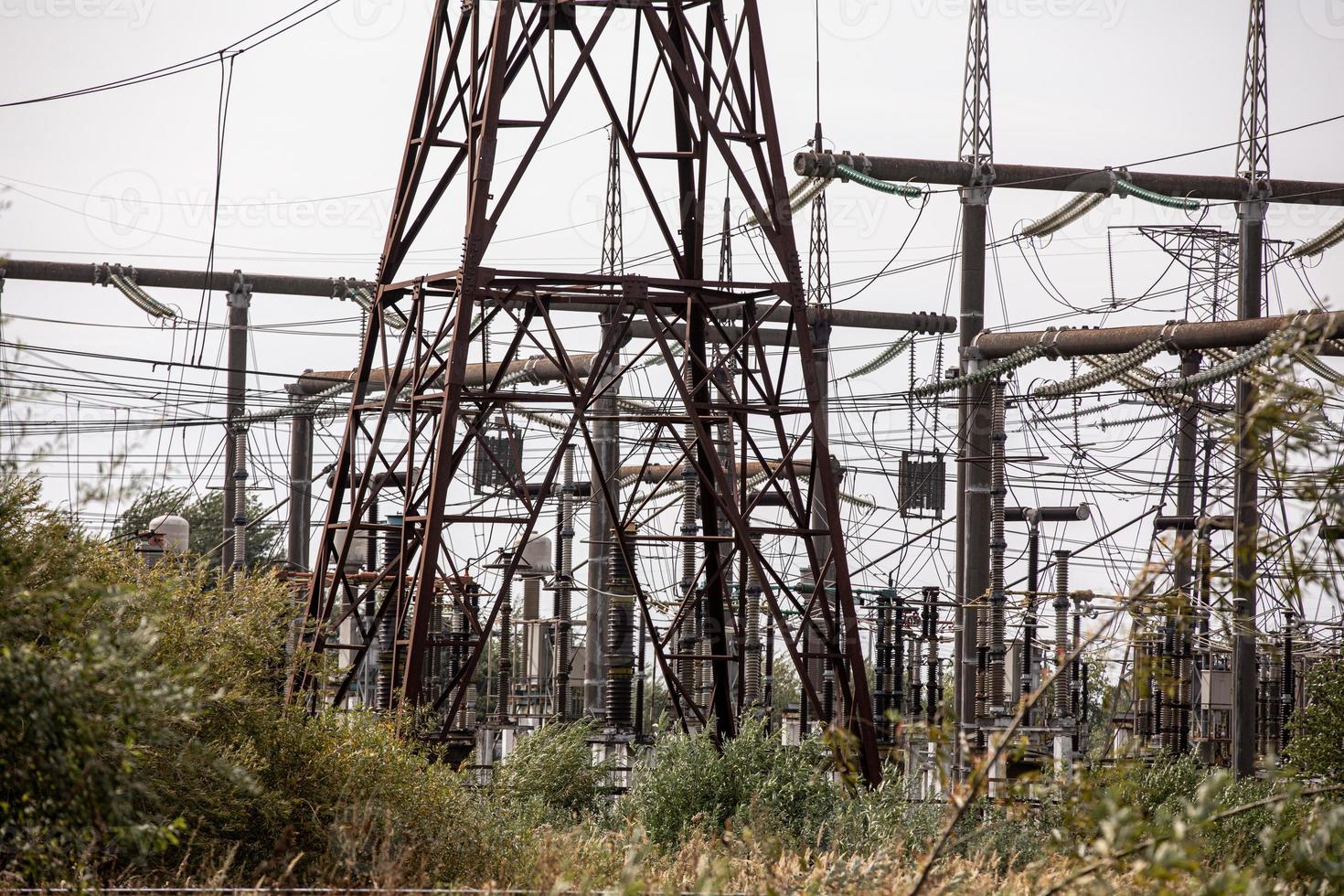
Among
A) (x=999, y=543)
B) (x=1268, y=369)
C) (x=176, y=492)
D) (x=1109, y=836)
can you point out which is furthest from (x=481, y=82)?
(x=176, y=492)

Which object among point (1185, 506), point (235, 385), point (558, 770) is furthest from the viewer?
point (1185, 506)

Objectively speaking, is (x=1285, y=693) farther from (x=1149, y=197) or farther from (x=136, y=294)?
(x=136, y=294)

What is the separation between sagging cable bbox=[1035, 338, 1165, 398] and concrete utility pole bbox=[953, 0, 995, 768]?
6.12 feet

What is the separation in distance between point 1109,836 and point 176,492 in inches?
1680

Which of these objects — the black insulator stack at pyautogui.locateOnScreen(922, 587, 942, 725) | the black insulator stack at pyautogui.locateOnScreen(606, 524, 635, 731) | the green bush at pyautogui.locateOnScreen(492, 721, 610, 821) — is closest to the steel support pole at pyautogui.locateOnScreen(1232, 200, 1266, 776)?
the black insulator stack at pyautogui.locateOnScreen(922, 587, 942, 725)

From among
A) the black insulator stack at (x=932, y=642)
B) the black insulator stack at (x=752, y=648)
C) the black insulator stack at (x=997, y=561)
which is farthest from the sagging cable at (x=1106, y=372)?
the black insulator stack at (x=752, y=648)

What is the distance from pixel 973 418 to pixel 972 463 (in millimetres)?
1243

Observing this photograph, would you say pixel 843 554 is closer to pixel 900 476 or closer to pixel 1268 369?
pixel 1268 369

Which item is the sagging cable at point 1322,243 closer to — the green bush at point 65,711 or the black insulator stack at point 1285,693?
the black insulator stack at point 1285,693

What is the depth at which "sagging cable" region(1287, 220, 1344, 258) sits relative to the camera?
22.1m

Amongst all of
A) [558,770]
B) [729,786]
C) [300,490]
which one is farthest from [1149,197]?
[300,490]

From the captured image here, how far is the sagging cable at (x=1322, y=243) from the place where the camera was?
22.1 m

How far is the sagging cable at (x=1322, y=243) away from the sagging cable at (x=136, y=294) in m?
18.2

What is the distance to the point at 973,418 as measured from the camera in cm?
1877
